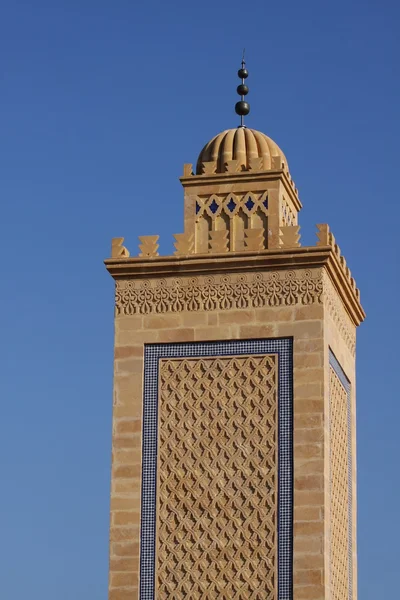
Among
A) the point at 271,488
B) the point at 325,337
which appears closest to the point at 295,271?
the point at 325,337

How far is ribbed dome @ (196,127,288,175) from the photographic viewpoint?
14.8 metres

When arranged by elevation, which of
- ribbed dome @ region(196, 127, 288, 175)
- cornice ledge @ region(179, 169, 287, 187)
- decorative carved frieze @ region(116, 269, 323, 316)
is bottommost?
decorative carved frieze @ region(116, 269, 323, 316)

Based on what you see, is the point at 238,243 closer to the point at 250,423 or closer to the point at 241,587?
the point at 250,423

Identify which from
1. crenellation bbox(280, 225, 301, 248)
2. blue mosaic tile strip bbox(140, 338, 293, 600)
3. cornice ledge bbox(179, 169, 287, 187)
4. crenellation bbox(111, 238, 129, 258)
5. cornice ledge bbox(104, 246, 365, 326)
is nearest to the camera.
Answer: blue mosaic tile strip bbox(140, 338, 293, 600)

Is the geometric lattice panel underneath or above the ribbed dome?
underneath

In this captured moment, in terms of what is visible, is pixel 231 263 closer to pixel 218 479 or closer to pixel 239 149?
pixel 239 149

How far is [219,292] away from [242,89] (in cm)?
228

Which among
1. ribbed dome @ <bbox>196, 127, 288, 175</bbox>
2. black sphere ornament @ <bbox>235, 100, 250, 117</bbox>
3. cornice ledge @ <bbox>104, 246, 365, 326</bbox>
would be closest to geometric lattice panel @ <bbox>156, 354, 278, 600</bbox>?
cornice ledge @ <bbox>104, 246, 365, 326</bbox>

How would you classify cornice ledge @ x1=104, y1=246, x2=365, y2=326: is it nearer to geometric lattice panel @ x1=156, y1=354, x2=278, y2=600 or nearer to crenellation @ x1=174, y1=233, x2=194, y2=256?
crenellation @ x1=174, y1=233, x2=194, y2=256

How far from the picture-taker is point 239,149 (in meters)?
14.8

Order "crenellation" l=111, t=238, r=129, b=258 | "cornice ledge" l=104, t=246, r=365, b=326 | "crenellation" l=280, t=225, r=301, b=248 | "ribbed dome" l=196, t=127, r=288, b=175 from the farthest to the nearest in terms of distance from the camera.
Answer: "ribbed dome" l=196, t=127, r=288, b=175 < "crenellation" l=111, t=238, r=129, b=258 < "crenellation" l=280, t=225, r=301, b=248 < "cornice ledge" l=104, t=246, r=365, b=326

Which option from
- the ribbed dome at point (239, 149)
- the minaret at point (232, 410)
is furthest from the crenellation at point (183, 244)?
the ribbed dome at point (239, 149)

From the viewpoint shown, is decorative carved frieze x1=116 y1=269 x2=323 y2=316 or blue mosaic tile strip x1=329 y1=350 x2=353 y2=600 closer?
decorative carved frieze x1=116 y1=269 x2=323 y2=316

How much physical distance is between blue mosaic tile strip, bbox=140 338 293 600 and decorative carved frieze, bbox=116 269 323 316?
0.33 meters
